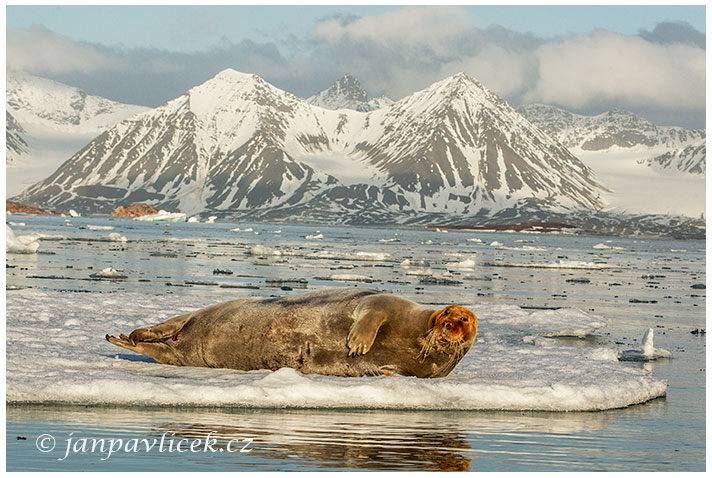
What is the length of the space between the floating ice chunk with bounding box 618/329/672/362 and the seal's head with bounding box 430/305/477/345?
312 inches

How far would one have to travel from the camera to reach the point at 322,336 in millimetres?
17031

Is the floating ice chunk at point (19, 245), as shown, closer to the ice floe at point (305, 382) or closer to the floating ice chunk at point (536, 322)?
the floating ice chunk at point (536, 322)

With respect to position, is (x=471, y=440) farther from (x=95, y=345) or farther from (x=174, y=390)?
(x=95, y=345)

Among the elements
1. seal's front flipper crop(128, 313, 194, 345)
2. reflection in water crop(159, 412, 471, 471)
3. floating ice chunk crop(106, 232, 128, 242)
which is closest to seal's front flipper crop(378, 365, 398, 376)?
reflection in water crop(159, 412, 471, 471)

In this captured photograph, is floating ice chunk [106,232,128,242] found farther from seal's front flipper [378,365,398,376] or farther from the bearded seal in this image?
seal's front flipper [378,365,398,376]

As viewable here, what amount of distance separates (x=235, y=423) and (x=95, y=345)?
291 inches

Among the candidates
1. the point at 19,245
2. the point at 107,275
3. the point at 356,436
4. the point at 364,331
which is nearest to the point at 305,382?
the point at 364,331

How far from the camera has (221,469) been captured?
11.4 m

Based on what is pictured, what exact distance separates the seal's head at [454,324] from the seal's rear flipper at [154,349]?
5.47 metres

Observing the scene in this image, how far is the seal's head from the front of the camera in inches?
614

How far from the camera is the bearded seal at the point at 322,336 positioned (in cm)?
1627

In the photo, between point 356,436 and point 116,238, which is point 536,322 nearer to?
point 356,436
